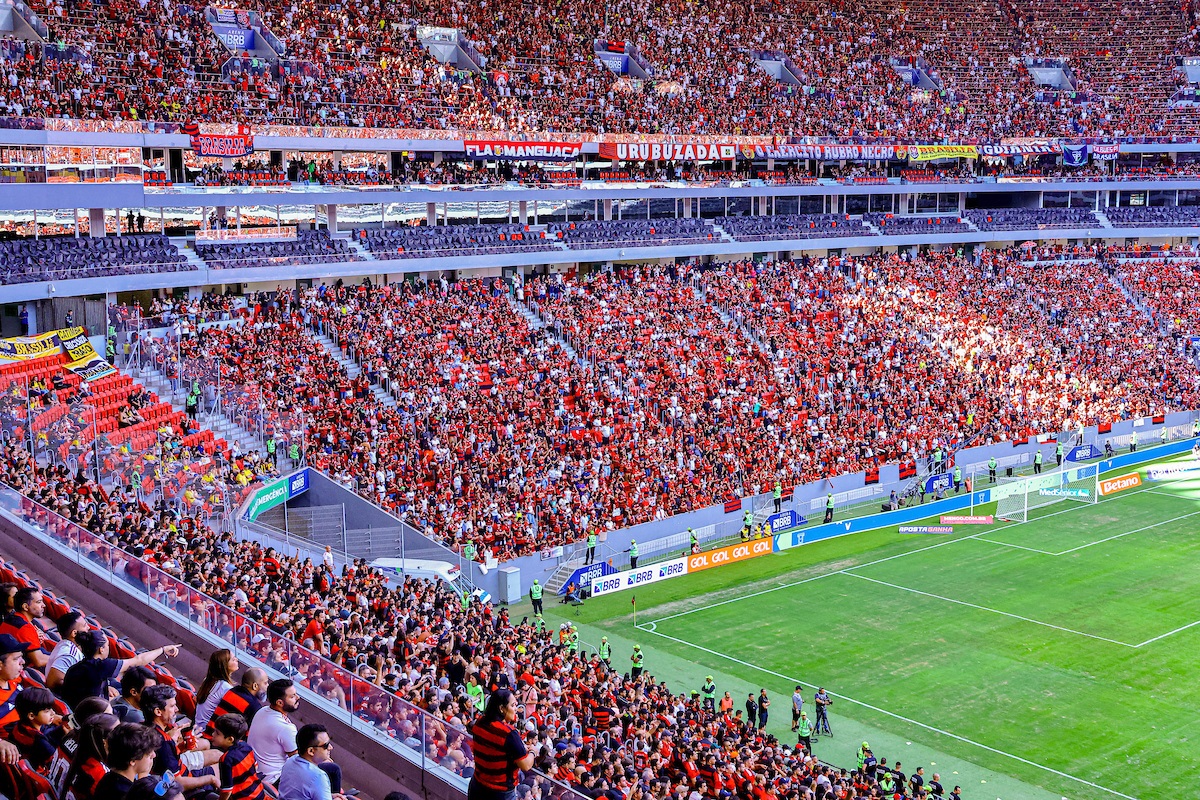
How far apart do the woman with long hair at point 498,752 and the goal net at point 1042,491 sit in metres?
33.8

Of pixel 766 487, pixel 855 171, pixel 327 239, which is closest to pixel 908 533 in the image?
pixel 766 487

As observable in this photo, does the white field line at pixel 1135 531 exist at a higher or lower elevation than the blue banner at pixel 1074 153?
lower

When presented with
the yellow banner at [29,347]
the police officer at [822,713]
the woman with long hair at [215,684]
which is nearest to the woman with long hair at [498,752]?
the woman with long hair at [215,684]

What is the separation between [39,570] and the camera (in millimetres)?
15477

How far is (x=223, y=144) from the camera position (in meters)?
38.2

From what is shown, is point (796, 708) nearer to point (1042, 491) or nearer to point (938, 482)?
point (938, 482)

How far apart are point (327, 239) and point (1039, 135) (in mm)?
38845

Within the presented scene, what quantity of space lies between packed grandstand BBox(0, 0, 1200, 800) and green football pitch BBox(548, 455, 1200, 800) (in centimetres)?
197

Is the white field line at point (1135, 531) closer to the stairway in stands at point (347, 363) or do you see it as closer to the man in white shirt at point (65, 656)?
the stairway in stands at point (347, 363)

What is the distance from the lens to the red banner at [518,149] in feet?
147

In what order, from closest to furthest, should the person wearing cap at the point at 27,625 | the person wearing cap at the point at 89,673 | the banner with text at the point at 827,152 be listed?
the person wearing cap at the point at 89,673
the person wearing cap at the point at 27,625
the banner with text at the point at 827,152

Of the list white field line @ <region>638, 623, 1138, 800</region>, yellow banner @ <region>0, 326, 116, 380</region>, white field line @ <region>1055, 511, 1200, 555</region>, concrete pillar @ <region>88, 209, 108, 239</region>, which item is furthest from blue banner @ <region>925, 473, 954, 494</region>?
concrete pillar @ <region>88, 209, 108, 239</region>

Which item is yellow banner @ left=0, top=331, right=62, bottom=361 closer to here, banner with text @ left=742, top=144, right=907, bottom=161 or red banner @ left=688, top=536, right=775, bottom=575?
red banner @ left=688, top=536, right=775, bottom=575

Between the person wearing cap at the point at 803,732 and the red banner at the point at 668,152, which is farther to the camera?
the red banner at the point at 668,152
